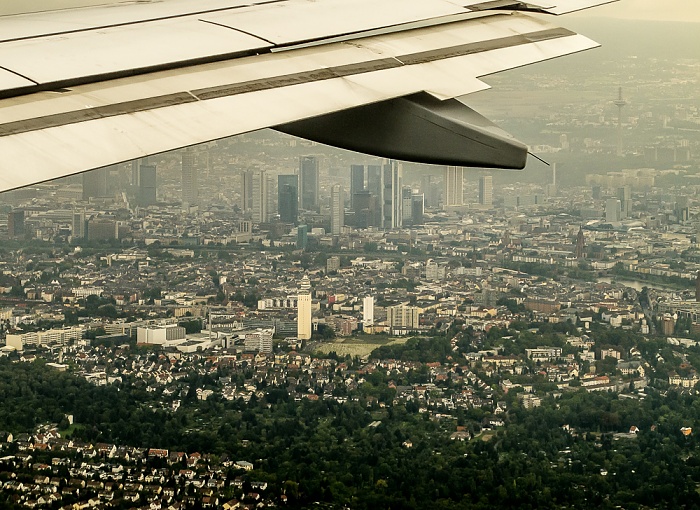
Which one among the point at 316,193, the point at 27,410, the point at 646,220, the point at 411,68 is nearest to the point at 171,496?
the point at 27,410

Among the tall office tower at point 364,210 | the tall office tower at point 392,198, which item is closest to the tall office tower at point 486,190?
the tall office tower at point 392,198

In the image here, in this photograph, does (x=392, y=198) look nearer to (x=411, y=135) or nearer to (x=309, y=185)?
(x=309, y=185)

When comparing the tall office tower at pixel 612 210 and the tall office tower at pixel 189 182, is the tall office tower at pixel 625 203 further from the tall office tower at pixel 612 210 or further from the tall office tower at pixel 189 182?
the tall office tower at pixel 189 182

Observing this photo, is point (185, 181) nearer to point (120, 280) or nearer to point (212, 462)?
point (120, 280)

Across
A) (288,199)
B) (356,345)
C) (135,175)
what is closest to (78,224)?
(135,175)

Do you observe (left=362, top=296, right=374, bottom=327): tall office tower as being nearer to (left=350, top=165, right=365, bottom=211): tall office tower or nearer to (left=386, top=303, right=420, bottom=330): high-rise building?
(left=386, top=303, right=420, bottom=330): high-rise building

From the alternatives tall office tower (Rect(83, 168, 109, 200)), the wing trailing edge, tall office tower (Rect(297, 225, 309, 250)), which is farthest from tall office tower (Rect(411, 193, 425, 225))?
the wing trailing edge
